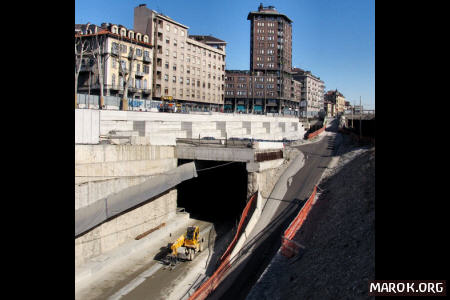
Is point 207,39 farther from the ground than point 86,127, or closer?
farther from the ground

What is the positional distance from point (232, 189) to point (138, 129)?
16.3 metres

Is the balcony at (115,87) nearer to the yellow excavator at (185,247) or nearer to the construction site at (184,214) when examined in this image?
the construction site at (184,214)

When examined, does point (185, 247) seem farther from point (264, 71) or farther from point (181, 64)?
point (264, 71)

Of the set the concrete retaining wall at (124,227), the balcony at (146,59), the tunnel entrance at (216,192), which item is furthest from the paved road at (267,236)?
the balcony at (146,59)

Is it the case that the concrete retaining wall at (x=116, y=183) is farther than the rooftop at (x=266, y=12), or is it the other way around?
the rooftop at (x=266, y=12)

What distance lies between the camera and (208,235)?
3097cm

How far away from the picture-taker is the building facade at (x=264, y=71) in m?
108

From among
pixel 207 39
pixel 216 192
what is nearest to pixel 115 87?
pixel 216 192

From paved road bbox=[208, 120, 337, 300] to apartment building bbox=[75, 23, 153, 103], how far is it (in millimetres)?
31636

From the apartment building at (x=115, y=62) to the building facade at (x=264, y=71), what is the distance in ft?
162

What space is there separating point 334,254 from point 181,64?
63.6m

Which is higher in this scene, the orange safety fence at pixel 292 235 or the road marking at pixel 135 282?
the orange safety fence at pixel 292 235

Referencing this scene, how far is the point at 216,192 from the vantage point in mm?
43656
